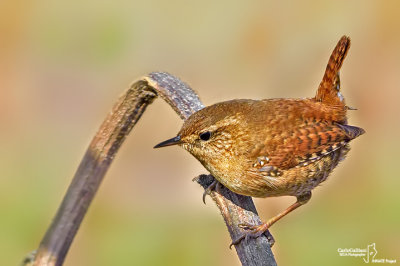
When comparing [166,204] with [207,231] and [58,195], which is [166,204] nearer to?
[207,231]

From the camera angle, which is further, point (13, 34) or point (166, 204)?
point (13, 34)

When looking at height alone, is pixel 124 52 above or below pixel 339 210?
above

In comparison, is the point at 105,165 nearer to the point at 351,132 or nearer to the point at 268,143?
the point at 268,143

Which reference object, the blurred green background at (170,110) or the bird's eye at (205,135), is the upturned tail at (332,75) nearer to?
the bird's eye at (205,135)

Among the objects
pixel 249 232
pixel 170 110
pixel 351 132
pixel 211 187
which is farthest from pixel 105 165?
pixel 170 110

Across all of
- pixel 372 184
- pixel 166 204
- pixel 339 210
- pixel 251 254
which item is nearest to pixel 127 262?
pixel 166 204

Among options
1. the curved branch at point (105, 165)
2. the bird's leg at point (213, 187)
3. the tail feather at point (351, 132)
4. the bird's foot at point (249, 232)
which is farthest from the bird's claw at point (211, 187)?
the tail feather at point (351, 132)
